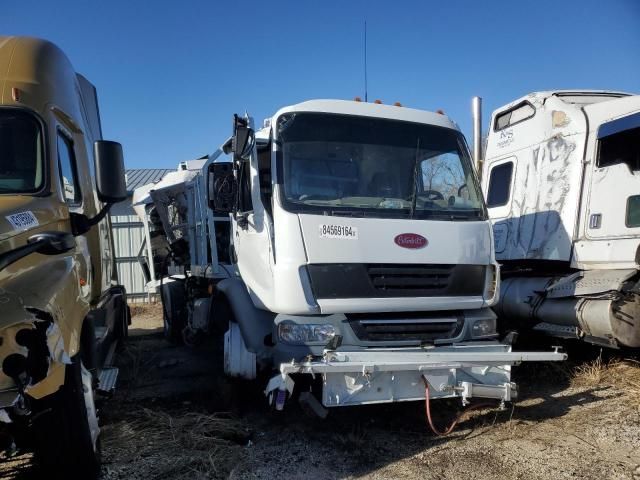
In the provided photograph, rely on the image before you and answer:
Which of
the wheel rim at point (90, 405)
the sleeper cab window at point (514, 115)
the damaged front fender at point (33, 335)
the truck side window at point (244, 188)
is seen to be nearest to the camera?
the damaged front fender at point (33, 335)

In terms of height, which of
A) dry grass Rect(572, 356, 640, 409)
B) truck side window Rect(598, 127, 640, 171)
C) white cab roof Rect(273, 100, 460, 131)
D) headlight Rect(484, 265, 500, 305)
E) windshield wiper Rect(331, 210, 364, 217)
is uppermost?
white cab roof Rect(273, 100, 460, 131)

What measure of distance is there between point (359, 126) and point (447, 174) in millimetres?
970

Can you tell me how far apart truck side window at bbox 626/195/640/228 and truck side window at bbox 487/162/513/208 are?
72.1 inches

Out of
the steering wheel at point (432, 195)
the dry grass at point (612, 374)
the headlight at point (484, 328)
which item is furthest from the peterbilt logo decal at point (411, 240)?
the dry grass at point (612, 374)

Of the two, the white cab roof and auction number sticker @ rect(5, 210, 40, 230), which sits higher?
the white cab roof

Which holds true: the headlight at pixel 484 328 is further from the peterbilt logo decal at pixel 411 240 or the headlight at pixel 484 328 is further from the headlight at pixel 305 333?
the headlight at pixel 305 333

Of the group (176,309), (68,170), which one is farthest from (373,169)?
(176,309)

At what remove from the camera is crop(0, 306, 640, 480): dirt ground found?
149 inches

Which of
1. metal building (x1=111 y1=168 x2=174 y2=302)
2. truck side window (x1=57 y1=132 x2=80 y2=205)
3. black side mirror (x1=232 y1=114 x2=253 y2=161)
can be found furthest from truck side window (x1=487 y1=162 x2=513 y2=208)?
metal building (x1=111 y1=168 x2=174 y2=302)

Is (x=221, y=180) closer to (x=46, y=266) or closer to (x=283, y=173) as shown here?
(x=283, y=173)

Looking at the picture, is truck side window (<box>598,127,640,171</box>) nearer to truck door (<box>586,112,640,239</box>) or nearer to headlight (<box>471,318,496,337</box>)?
truck door (<box>586,112,640,239</box>)

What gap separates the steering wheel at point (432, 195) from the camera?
472cm

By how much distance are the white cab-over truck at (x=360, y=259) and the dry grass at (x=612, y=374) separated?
178 centimetres

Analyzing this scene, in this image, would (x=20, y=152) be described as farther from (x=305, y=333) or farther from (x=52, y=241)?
(x=305, y=333)
